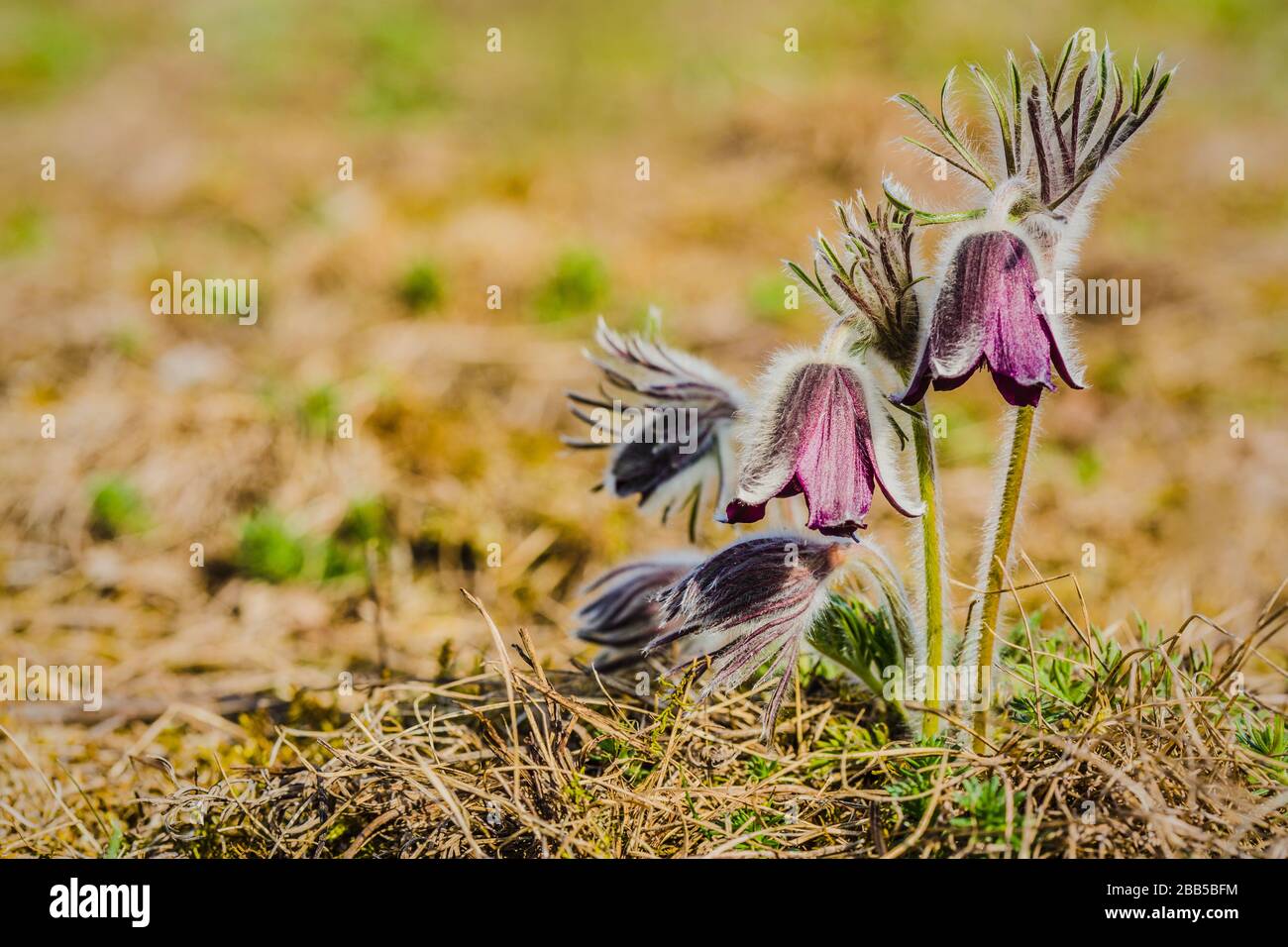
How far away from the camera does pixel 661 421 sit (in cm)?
205

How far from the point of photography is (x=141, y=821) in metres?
2.03

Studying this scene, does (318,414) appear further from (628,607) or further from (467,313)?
(628,607)

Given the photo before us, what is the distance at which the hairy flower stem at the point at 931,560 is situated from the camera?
5.56 ft

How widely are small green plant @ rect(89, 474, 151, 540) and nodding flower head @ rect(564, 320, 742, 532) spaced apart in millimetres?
2038

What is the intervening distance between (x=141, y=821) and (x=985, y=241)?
6.13 feet

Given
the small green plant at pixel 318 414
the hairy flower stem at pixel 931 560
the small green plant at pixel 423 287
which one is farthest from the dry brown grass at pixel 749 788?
the small green plant at pixel 423 287

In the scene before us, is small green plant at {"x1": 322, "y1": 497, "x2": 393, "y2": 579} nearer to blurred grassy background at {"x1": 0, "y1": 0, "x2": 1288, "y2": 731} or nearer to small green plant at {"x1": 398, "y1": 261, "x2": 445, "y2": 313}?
blurred grassy background at {"x1": 0, "y1": 0, "x2": 1288, "y2": 731}

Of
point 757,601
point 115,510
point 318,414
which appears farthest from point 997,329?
point 115,510

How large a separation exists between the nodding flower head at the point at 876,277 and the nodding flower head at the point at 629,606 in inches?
25.3

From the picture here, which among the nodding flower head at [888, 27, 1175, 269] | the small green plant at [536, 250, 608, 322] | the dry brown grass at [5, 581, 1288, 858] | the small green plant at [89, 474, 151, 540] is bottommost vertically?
the dry brown grass at [5, 581, 1288, 858]

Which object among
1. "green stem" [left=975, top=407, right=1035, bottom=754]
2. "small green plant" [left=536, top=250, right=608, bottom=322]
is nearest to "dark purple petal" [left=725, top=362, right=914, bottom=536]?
"green stem" [left=975, top=407, right=1035, bottom=754]

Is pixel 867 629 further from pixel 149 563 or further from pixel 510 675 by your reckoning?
pixel 149 563

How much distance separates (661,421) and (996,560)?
0.68 m

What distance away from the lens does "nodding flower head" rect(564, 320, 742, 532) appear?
2.00m
